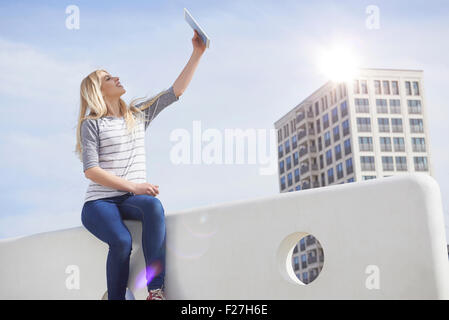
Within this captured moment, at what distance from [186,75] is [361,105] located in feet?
235

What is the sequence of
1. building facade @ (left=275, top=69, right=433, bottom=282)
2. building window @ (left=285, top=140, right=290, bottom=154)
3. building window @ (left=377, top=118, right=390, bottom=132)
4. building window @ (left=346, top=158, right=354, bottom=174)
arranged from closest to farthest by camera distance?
1. building window @ (left=346, top=158, right=354, bottom=174)
2. building facade @ (left=275, top=69, right=433, bottom=282)
3. building window @ (left=377, top=118, right=390, bottom=132)
4. building window @ (left=285, top=140, right=290, bottom=154)

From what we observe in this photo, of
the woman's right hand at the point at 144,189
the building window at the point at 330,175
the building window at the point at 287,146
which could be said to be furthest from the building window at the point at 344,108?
the woman's right hand at the point at 144,189

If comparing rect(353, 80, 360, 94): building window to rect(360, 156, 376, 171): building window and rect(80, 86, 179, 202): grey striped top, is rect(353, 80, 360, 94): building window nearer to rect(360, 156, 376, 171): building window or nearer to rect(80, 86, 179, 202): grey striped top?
rect(360, 156, 376, 171): building window

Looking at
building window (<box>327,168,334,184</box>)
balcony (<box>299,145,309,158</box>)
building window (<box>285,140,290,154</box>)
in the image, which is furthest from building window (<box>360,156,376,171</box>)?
building window (<box>285,140,290,154</box>)

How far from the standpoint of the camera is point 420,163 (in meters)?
72.6

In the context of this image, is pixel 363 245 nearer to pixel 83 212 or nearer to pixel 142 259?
pixel 142 259

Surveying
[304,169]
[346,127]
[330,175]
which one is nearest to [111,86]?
[346,127]

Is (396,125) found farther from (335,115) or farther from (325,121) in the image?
(325,121)

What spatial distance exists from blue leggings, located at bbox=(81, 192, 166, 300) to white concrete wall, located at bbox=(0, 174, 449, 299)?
167mm

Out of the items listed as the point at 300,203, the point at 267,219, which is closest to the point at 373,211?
the point at 300,203

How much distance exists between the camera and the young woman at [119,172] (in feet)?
13.0

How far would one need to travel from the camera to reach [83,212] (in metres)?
4.18

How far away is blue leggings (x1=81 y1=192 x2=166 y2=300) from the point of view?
3.94 m

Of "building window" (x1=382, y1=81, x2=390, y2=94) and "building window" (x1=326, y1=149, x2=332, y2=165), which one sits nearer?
"building window" (x1=382, y1=81, x2=390, y2=94)
